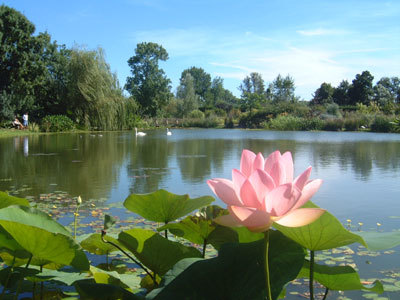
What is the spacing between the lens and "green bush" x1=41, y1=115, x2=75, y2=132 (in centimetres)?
2195

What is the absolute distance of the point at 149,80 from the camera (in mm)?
39031

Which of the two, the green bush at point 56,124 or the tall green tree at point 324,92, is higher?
the tall green tree at point 324,92

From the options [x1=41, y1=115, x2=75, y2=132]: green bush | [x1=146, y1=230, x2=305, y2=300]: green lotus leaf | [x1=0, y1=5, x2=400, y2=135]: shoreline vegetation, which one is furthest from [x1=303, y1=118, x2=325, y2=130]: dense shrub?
[x1=146, y1=230, x2=305, y2=300]: green lotus leaf

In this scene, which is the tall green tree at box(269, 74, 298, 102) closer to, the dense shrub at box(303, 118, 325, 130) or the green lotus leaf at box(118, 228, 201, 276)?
the dense shrub at box(303, 118, 325, 130)

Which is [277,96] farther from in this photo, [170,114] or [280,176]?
[280,176]

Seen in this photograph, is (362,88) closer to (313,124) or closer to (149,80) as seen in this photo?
(313,124)

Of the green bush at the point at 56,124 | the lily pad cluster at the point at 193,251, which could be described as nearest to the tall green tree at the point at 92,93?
the green bush at the point at 56,124

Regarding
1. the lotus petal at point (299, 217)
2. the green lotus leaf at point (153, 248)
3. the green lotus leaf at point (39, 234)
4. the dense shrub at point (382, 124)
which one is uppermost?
the dense shrub at point (382, 124)

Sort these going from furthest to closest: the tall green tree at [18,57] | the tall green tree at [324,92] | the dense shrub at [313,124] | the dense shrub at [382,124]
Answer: the tall green tree at [324,92], the dense shrub at [313,124], the dense shrub at [382,124], the tall green tree at [18,57]

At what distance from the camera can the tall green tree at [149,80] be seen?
1537 inches

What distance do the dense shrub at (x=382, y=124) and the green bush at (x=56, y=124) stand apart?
720 inches

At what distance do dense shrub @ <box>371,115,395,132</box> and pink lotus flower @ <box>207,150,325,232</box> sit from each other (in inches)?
947

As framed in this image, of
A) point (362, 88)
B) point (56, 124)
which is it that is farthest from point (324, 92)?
point (56, 124)

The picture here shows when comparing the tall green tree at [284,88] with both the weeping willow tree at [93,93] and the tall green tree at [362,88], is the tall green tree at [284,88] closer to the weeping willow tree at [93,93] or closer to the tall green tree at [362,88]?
the tall green tree at [362,88]
